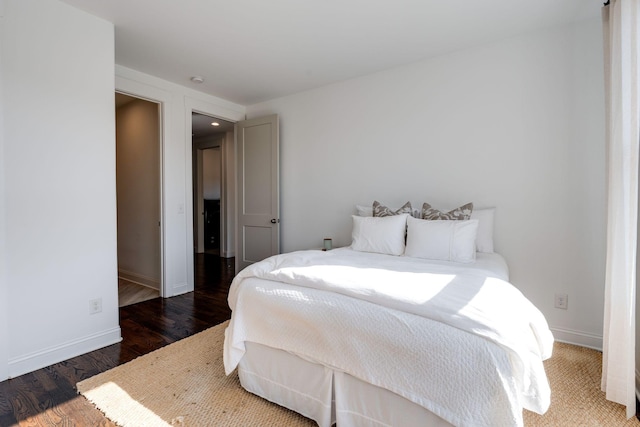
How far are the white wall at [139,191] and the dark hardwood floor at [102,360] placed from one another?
0.78 meters

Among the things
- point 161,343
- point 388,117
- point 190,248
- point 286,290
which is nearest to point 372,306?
point 286,290

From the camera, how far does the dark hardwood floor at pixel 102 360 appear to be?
1.62 meters

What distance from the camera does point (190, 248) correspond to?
12.6ft

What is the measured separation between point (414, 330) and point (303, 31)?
2.43m

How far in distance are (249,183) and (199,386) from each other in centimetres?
289

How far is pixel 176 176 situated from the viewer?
3660 mm

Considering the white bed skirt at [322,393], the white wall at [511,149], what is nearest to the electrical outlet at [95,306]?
the white bed skirt at [322,393]

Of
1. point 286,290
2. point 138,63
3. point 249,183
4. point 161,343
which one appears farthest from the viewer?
point 249,183

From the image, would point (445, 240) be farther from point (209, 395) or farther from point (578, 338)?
point (209, 395)

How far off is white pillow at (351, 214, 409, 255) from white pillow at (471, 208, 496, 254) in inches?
24.1

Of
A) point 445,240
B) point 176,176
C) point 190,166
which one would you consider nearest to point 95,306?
point 176,176

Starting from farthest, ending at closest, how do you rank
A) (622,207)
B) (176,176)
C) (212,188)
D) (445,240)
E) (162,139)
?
(212,188) < (176,176) < (162,139) < (445,240) < (622,207)

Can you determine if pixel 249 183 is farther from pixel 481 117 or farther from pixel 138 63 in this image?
pixel 481 117

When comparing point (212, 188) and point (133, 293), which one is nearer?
point (133, 293)
